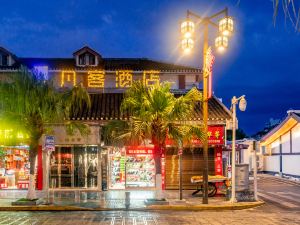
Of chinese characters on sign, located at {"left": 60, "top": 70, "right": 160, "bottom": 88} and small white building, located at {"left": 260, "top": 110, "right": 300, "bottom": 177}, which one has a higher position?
chinese characters on sign, located at {"left": 60, "top": 70, "right": 160, "bottom": 88}

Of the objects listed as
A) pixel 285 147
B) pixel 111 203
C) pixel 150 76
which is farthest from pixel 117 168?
pixel 285 147

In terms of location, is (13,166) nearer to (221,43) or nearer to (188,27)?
(188,27)

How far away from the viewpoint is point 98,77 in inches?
1193

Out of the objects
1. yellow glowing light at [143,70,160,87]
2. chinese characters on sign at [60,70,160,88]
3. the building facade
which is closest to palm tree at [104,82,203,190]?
the building facade

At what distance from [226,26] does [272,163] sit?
29963 millimetres

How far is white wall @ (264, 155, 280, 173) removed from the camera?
142 ft

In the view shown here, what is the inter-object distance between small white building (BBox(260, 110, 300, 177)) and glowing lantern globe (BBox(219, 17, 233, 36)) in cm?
1899

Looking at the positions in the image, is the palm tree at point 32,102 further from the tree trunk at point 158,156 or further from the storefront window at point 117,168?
the storefront window at point 117,168

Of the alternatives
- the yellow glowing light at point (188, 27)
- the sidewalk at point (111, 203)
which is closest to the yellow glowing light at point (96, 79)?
the sidewalk at point (111, 203)

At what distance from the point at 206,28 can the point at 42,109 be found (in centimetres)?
809

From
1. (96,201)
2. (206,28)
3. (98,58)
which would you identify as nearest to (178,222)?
(96,201)

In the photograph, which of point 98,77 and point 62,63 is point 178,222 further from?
point 62,63

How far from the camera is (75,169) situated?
A: 89.4 ft

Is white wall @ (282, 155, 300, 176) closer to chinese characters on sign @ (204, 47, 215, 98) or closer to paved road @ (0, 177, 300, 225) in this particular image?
paved road @ (0, 177, 300, 225)
